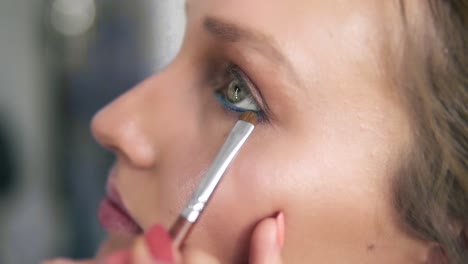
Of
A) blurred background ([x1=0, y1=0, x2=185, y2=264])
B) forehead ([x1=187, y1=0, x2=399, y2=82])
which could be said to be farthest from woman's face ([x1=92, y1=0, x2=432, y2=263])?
blurred background ([x1=0, y1=0, x2=185, y2=264])

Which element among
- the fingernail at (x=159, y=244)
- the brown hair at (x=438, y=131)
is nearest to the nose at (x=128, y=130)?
the fingernail at (x=159, y=244)

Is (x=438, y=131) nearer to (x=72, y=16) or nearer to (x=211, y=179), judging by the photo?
(x=211, y=179)

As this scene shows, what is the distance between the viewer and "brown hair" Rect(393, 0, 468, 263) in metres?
0.44

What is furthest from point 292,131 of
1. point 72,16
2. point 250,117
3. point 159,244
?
point 72,16

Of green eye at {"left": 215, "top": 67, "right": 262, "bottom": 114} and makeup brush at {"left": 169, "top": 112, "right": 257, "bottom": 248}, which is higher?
green eye at {"left": 215, "top": 67, "right": 262, "bottom": 114}

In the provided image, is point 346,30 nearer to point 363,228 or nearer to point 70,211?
point 363,228

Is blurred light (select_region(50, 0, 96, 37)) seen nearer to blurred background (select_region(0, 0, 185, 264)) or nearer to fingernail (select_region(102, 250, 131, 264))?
blurred background (select_region(0, 0, 185, 264))

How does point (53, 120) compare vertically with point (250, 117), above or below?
below

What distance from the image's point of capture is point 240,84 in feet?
1.57

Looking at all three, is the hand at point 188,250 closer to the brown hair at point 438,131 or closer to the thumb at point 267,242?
the thumb at point 267,242

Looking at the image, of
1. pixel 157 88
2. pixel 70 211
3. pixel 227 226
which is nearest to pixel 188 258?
pixel 227 226

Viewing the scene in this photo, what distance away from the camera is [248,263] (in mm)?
468

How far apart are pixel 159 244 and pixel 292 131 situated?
144mm

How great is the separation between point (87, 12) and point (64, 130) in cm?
24
